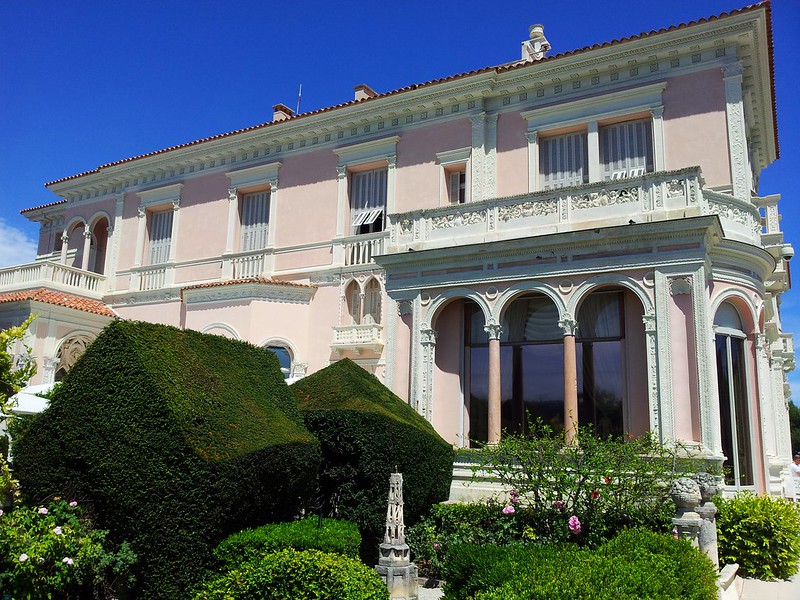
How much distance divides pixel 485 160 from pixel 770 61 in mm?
7373

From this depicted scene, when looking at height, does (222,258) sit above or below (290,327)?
above

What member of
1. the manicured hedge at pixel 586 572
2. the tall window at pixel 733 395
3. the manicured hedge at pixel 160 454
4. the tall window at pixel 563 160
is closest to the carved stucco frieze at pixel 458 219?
the tall window at pixel 563 160

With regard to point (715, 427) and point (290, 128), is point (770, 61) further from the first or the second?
point (290, 128)

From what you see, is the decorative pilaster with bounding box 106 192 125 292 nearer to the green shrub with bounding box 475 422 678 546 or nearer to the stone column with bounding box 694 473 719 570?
the green shrub with bounding box 475 422 678 546

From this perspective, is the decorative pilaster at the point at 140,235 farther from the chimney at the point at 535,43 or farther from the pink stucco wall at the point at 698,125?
the pink stucco wall at the point at 698,125

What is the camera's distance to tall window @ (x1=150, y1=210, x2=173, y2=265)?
25.6 meters

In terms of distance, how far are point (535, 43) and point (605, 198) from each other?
1027cm

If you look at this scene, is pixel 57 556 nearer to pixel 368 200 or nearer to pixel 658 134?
pixel 658 134

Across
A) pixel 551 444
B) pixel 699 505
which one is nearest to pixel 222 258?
pixel 551 444

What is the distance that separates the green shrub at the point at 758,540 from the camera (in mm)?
10734

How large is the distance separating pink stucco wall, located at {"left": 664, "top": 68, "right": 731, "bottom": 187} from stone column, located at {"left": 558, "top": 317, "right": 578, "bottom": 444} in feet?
17.6

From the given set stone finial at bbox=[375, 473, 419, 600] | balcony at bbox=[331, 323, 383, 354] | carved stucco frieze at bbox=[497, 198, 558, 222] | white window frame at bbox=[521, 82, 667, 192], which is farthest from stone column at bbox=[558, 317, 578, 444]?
balcony at bbox=[331, 323, 383, 354]

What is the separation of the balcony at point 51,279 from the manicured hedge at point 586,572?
20957 millimetres

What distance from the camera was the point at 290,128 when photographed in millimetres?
22891
